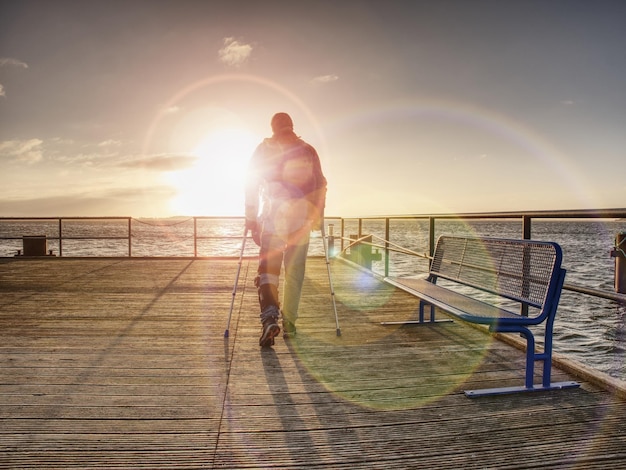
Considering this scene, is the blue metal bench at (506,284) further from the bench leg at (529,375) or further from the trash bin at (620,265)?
the trash bin at (620,265)

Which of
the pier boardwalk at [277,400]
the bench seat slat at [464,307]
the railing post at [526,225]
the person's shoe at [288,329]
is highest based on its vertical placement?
A: the railing post at [526,225]

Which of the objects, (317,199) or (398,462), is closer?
(398,462)

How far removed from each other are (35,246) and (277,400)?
1229 centimetres

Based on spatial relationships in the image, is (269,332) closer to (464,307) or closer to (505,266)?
(464,307)

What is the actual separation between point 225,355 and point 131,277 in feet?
17.5

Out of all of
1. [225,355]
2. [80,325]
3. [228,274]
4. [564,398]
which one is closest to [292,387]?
[225,355]

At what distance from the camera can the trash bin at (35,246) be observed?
1228 centimetres

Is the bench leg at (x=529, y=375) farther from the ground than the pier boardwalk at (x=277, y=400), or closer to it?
farther from the ground

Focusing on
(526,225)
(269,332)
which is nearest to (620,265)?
(526,225)

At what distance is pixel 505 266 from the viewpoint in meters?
3.45

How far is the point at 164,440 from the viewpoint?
220 cm

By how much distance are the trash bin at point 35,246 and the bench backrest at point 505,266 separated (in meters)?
11.7

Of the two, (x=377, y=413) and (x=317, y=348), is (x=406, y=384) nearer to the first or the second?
(x=377, y=413)

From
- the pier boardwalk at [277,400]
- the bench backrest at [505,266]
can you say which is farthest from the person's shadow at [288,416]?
the bench backrest at [505,266]
